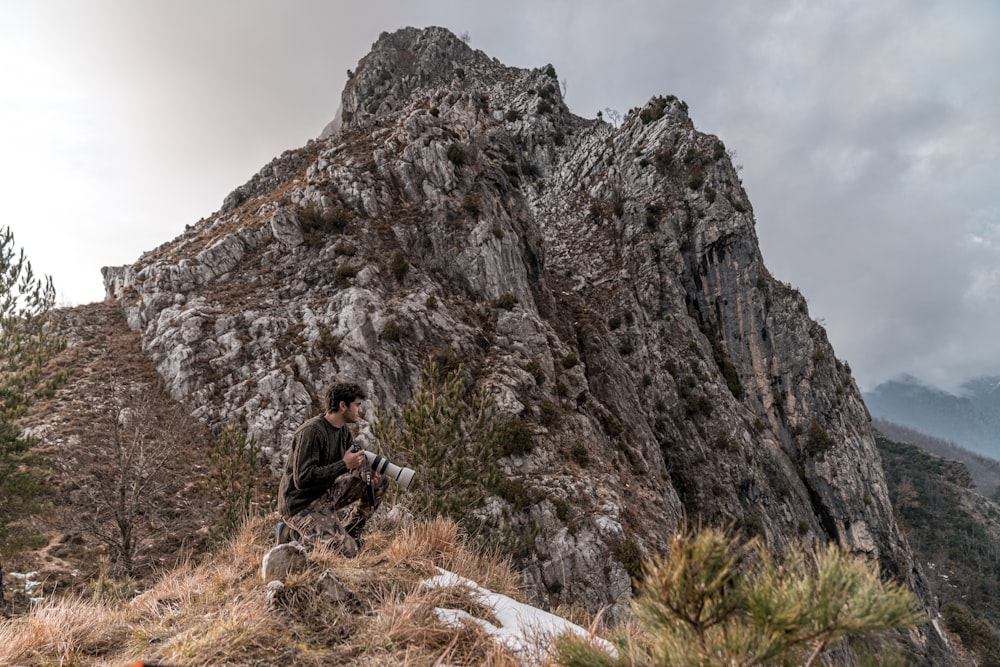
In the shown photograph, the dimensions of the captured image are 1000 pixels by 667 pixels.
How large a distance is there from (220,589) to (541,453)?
16.6 m

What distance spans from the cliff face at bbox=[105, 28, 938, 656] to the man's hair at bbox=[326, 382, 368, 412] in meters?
9.09

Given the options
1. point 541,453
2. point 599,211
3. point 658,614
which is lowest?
point 541,453

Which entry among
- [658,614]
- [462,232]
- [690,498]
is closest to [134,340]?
[462,232]

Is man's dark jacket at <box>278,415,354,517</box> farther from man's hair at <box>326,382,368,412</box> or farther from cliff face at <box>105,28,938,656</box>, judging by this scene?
cliff face at <box>105,28,938,656</box>

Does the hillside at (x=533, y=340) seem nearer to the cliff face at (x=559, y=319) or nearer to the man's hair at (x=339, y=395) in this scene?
the cliff face at (x=559, y=319)

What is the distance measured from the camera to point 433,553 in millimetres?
5008

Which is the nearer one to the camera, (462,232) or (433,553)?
(433,553)

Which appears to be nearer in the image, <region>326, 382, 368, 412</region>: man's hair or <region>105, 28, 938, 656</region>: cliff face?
<region>326, 382, 368, 412</region>: man's hair

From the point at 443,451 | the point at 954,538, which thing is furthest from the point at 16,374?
the point at 954,538

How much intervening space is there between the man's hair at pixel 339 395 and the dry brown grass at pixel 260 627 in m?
1.51

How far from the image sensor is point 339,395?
16.4 feet

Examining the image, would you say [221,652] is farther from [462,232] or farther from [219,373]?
[462,232]

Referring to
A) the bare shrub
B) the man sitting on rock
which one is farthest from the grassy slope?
the bare shrub

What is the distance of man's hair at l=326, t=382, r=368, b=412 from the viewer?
16.3ft
